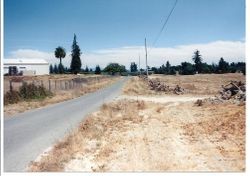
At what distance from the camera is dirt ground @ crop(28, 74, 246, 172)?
792cm

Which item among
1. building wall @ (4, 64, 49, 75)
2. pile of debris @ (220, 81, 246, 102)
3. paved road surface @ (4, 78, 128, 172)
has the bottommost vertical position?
paved road surface @ (4, 78, 128, 172)

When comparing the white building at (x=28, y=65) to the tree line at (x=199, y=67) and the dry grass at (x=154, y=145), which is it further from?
the dry grass at (x=154, y=145)

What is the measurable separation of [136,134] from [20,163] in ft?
14.7

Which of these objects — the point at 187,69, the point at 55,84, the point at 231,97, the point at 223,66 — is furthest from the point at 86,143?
the point at 187,69

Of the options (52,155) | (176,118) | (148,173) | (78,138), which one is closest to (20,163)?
(52,155)

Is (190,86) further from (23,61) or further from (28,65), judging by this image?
(23,61)

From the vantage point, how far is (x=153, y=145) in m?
10.0

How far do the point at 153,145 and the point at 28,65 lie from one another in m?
88.5

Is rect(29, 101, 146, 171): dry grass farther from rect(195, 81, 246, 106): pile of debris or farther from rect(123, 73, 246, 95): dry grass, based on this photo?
rect(123, 73, 246, 95): dry grass

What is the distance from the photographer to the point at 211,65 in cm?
12506

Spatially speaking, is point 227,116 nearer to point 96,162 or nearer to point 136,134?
point 136,134

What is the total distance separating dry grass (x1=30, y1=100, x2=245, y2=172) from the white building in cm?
7908

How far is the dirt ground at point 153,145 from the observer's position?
312 inches

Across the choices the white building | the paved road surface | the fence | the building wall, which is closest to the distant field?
the fence
